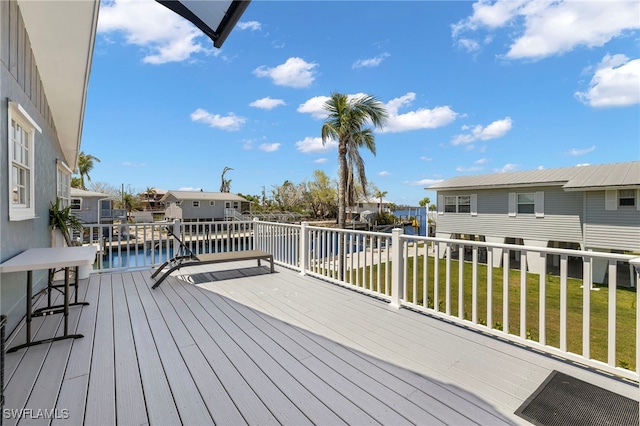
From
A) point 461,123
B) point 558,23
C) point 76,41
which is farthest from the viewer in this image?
point 461,123

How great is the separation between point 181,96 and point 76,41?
15.6 meters

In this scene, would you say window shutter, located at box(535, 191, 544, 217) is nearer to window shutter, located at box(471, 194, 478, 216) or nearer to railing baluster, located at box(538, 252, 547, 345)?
window shutter, located at box(471, 194, 478, 216)

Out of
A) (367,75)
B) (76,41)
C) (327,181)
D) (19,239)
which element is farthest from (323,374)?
(327,181)

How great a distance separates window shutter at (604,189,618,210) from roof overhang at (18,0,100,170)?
52.5ft

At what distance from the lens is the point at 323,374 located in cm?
208

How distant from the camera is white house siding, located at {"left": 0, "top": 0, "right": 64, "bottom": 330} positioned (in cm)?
265

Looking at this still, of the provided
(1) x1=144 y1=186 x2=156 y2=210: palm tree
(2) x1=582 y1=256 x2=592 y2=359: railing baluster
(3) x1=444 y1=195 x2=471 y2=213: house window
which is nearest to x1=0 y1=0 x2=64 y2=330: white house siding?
(2) x1=582 y1=256 x2=592 y2=359: railing baluster

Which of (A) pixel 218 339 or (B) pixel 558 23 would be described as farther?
(B) pixel 558 23

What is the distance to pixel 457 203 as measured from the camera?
53.8 ft

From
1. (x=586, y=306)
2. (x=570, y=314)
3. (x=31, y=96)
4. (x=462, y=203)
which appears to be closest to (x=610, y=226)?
(x=462, y=203)

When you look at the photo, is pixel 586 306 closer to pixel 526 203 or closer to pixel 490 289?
pixel 490 289

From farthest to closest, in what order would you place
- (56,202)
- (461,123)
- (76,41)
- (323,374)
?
(461,123) < (56,202) < (76,41) < (323,374)

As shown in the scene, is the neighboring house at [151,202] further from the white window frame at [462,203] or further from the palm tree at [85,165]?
the white window frame at [462,203]

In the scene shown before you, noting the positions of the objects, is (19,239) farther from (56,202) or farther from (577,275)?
(577,275)
